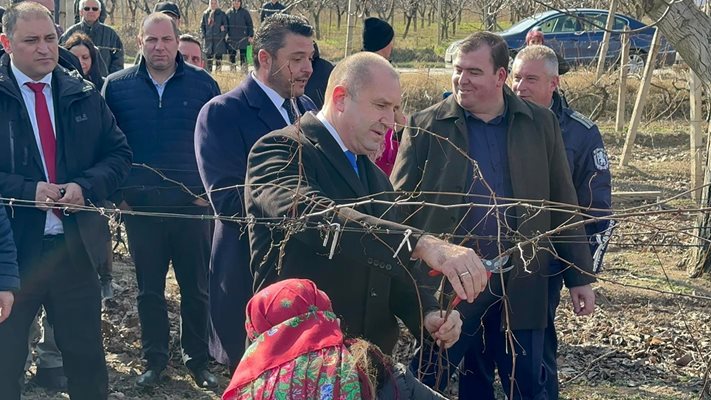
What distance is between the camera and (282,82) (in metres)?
4.28

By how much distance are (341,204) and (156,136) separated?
285 centimetres

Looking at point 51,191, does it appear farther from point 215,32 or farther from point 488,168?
point 215,32

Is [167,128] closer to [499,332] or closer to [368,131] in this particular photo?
[499,332]

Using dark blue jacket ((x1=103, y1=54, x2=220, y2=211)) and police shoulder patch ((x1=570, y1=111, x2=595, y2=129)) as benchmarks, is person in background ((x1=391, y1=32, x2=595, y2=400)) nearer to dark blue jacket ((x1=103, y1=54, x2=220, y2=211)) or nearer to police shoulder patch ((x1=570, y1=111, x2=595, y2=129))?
police shoulder patch ((x1=570, y1=111, x2=595, y2=129))

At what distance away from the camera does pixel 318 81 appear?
6.11m

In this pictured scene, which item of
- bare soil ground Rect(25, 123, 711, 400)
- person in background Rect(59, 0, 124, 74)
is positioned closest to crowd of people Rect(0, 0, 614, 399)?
bare soil ground Rect(25, 123, 711, 400)

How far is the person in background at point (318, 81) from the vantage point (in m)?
6.04

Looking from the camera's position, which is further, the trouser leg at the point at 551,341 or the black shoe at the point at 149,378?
the black shoe at the point at 149,378

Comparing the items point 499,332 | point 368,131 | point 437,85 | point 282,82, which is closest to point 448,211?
point 499,332

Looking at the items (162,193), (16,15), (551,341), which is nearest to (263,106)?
(16,15)

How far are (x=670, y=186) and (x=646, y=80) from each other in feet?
4.60

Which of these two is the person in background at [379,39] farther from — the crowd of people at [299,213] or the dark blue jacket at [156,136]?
the dark blue jacket at [156,136]

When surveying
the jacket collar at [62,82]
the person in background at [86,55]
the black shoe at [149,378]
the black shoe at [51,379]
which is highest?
the jacket collar at [62,82]

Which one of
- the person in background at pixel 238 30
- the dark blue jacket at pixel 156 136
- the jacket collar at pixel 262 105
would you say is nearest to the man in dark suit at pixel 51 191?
the jacket collar at pixel 262 105
